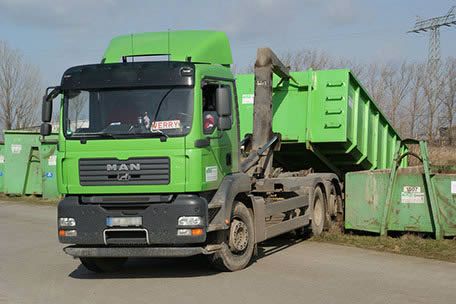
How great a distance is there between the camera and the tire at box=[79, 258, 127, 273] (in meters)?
7.75

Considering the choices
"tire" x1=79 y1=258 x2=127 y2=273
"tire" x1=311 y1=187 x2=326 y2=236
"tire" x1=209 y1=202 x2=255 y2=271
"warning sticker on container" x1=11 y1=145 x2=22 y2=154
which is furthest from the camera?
"warning sticker on container" x1=11 y1=145 x2=22 y2=154

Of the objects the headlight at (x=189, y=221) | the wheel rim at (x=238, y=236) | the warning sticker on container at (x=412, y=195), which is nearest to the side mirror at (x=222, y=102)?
the headlight at (x=189, y=221)

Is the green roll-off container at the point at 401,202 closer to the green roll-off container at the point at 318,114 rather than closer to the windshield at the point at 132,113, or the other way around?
the green roll-off container at the point at 318,114

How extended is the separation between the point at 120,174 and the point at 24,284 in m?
1.84

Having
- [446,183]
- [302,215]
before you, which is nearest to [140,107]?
[302,215]

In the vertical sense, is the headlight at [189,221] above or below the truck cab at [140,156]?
below

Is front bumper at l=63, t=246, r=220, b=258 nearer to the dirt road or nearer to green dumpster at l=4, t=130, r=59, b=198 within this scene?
the dirt road

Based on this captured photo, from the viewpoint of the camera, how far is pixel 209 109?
287 inches

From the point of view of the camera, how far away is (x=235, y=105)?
7953 mm

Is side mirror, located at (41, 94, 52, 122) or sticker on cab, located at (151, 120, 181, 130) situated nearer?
sticker on cab, located at (151, 120, 181, 130)

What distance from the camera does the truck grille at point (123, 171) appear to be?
22.7 ft

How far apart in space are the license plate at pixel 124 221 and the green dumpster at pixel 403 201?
4699 mm

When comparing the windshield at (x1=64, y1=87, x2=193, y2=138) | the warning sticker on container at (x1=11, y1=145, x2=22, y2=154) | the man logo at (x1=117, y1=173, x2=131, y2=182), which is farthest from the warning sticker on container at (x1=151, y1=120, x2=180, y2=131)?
the warning sticker on container at (x1=11, y1=145, x2=22, y2=154)

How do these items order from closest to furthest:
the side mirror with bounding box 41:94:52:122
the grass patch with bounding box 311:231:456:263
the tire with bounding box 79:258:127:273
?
1. the side mirror with bounding box 41:94:52:122
2. the tire with bounding box 79:258:127:273
3. the grass patch with bounding box 311:231:456:263
